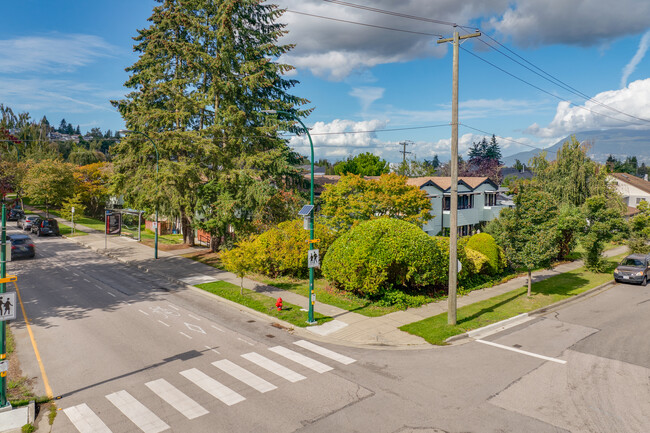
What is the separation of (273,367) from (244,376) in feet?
3.14

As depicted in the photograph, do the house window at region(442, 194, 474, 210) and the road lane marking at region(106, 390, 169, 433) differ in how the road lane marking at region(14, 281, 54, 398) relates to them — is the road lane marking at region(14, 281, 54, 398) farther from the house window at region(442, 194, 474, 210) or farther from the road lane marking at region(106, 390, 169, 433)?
the house window at region(442, 194, 474, 210)

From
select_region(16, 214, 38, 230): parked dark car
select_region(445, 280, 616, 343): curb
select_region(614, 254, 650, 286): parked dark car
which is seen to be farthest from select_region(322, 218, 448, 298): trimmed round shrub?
select_region(16, 214, 38, 230): parked dark car

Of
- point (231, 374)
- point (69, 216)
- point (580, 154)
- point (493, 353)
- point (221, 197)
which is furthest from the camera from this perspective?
point (69, 216)

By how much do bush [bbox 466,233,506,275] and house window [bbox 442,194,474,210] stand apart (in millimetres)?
12877

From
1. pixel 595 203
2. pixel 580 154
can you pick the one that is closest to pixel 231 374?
pixel 595 203

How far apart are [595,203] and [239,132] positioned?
76.0 ft

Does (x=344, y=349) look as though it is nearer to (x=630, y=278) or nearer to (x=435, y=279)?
(x=435, y=279)

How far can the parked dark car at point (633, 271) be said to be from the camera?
24.2m

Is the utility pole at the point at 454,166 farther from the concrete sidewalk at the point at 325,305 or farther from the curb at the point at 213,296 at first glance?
the curb at the point at 213,296

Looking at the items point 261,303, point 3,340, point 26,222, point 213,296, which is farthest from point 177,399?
point 26,222

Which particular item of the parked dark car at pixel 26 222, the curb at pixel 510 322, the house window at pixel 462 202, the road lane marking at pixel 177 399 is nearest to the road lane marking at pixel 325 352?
the curb at pixel 510 322

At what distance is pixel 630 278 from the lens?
2433cm

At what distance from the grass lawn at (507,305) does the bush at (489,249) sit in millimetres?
2237

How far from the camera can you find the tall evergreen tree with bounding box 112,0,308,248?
2667cm
